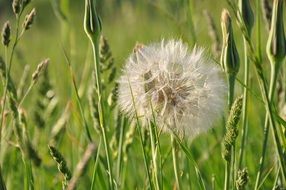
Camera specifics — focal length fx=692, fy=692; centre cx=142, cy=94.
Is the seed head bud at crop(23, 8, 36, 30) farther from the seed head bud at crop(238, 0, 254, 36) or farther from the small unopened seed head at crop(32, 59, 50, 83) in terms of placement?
the seed head bud at crop(238, 0, 254, 36)

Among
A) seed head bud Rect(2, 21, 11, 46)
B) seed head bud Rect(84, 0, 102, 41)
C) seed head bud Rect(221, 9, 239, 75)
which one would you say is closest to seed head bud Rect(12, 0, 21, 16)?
seed head bud Rect(2, 21, 11, 46)

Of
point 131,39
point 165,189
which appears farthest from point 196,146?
point 131,39

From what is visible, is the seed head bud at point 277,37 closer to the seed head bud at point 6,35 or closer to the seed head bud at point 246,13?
the seed head bud at point 246,13

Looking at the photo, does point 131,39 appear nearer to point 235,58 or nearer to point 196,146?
point 196,146

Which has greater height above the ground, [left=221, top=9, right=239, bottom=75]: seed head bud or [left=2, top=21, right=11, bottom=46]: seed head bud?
[left=2, top=21, right=11, bottom=46]: seed head bud

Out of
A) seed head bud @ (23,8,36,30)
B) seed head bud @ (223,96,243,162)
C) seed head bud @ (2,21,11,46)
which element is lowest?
seed head bud @ (223,96,243,162)

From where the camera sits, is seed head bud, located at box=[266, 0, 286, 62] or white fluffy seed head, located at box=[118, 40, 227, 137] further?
white fluffy seed head, located at box=[118, 40, 227, 137]

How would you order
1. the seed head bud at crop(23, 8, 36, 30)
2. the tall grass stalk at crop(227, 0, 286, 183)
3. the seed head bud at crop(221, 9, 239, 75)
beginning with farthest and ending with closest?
the seed head bud at crop(23, 8, 36, 30) < the seed head bud at crop(221, 9, 239, 75) < the tall grass stalk at crop(227, 0, 286, 183)
